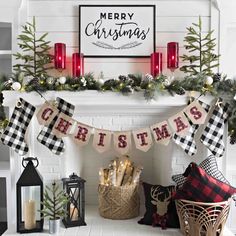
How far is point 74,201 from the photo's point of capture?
9.37ft

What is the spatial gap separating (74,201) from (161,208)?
2.13ft

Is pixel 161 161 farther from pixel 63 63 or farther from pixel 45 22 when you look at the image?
pixel 45 22

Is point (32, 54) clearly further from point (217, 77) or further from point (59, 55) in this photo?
point (217, 77)

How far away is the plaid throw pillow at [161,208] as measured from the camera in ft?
9.25

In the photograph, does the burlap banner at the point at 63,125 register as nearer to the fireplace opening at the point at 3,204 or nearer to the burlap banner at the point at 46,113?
the burlap banner at the point at 46,113

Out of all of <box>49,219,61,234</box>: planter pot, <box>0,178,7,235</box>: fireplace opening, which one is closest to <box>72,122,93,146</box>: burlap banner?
<box>49,219,61,234</box>: planter pot

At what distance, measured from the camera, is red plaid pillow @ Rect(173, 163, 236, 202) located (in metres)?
2.51

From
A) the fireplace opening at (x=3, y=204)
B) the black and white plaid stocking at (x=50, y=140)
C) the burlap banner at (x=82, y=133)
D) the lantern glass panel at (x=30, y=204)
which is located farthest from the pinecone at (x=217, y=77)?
the fireplace opening at (x=3, y=204)

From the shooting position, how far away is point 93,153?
11.4 ft

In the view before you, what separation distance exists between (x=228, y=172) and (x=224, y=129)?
2.28 ft

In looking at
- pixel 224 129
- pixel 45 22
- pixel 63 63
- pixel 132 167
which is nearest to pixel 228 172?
pixel 224 129

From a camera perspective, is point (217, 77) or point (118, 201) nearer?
point (217, 77)

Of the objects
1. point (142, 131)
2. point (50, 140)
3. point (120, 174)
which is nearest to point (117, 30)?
point (142, 131)

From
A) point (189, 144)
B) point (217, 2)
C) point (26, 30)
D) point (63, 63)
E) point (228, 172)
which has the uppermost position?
point (217, 2)
